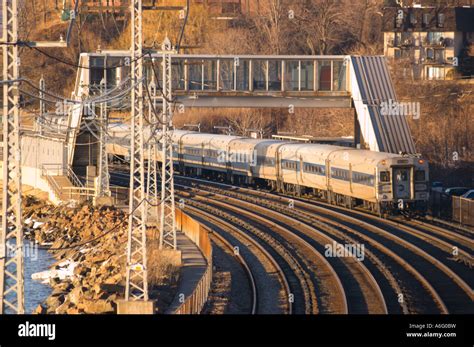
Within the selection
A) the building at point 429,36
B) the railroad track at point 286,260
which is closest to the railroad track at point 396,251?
the railroad track at point 286,260

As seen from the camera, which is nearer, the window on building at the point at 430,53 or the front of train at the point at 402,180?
the front of train at the point at 402,180

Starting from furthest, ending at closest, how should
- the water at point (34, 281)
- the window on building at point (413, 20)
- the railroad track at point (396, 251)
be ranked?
the window on building at point (413, 20) → the water at point (34, 281) → the railroad track at point (396, 251)

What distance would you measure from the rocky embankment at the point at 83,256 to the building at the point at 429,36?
26.7 m

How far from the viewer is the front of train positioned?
1458 inches

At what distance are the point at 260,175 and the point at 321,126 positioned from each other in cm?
1760

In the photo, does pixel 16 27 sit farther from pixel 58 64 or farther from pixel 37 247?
pixel 58 64

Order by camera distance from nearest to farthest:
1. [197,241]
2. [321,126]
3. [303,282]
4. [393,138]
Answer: [303,282], [197,241], [393,138], [321,126]

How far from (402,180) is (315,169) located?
5.99 meters

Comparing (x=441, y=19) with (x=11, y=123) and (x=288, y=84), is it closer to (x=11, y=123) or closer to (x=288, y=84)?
(x=288, y=84)

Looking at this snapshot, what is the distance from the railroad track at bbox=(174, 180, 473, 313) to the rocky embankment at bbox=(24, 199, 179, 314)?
5.17 metres

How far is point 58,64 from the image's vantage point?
83.0 metres

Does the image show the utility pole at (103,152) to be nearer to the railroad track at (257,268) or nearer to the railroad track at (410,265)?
the railroad track at (257,268)

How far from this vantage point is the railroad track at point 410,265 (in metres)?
24.3
